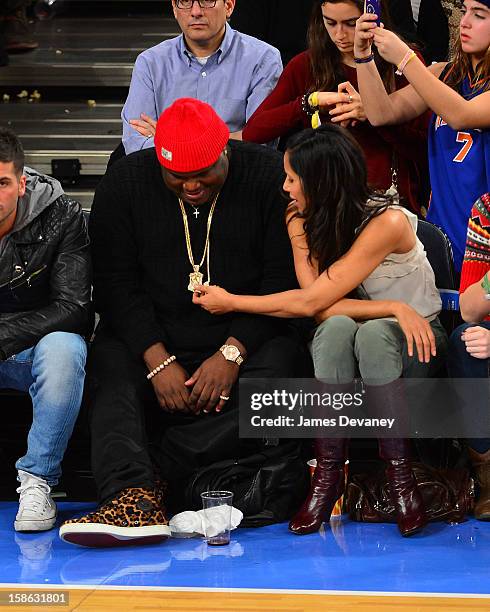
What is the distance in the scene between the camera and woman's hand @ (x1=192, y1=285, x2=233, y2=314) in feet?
13.9

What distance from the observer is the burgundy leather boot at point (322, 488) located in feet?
13.0

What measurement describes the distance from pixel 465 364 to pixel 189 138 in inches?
46.3

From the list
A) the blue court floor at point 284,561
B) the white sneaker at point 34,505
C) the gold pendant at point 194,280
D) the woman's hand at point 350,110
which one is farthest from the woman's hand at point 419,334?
the white sneaker at point 34,505

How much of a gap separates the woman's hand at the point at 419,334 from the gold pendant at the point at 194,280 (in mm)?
715

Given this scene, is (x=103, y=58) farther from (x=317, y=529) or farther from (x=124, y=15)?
(x=317, y=529)

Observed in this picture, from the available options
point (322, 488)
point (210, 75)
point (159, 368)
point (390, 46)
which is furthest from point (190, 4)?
point (322, 488)

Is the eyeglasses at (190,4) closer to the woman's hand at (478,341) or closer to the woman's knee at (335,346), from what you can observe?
the woman's knee at (335,346)

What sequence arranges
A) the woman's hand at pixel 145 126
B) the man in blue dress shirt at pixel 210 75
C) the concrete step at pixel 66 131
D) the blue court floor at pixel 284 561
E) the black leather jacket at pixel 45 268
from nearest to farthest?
the blue court floor at pixel 284 561 → the black leather jacket at pixel 45 268 → the woman's hand at pixel 145 126 → the man in blue dress shirt at pixel 210 75 → the concrete step at pixel 66 131

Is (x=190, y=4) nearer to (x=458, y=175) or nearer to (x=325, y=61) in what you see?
(x=325, y=61)

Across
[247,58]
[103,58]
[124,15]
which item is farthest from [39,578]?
[124,15]

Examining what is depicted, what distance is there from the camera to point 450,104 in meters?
4.33

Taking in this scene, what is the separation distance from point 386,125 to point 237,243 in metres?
0.82

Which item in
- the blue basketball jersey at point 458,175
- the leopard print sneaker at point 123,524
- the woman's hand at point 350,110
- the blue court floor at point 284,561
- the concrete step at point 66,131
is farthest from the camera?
the concrete step at point 66,131

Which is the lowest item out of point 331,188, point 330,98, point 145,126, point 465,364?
point 465,364
